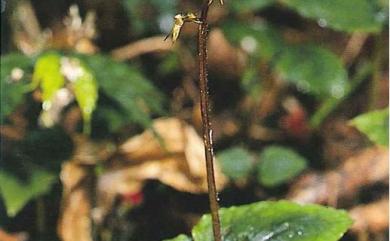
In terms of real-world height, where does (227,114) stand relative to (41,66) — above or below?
below

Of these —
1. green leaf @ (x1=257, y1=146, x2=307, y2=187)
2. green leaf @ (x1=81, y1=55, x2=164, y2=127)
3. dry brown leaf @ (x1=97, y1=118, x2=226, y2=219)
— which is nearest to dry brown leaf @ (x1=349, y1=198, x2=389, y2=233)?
green leaf @ (x1=257, y1=146, x2=307, y2=187)

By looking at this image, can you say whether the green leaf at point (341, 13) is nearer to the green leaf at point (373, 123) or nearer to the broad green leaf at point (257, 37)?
the broad green leaf at point (257, 37)

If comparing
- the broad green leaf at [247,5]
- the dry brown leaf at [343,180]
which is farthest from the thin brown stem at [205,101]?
the broad green leaf at [247,5]

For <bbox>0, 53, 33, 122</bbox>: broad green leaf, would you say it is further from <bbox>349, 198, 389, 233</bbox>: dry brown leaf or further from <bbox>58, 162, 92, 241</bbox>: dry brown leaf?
<bbox>349, 198, 389, 233</bbox>: dry brown leaf

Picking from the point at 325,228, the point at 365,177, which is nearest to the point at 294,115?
the point at 365,177

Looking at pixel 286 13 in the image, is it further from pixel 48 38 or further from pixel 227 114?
pixel 48 38

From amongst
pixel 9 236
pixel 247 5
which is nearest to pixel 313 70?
pixel 247 5
